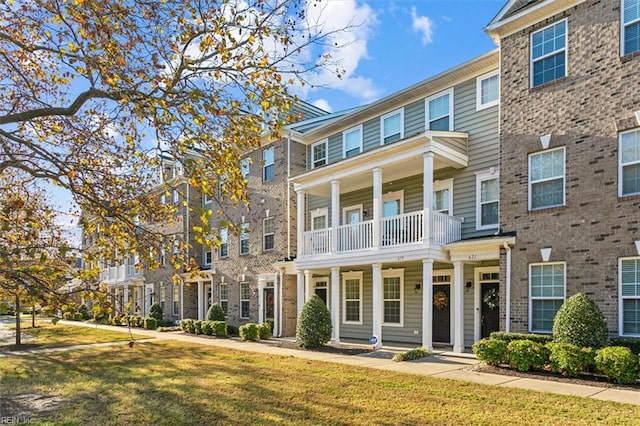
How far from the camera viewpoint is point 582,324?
405 inches

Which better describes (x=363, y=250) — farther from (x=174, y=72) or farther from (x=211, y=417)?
(x=174, y=72)

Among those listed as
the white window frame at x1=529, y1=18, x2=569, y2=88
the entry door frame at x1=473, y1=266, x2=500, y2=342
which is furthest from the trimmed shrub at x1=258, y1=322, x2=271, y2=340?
the white window frame at x1=529, y1=18, x2=569, y2=88

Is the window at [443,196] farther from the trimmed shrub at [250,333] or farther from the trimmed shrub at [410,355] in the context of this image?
the trimmed shrub at [250,333]

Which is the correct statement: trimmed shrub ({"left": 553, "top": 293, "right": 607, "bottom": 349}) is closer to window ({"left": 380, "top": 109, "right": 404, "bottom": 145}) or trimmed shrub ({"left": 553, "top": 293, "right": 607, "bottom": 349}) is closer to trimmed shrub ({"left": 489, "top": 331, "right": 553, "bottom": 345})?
trimmed shrub ({"left": 489, "top": 331, "right": 553, "bottom": 345})

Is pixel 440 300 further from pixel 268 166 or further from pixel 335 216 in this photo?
pixel 268 166

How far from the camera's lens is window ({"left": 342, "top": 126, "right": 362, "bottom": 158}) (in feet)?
62.0

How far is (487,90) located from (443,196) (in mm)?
3599

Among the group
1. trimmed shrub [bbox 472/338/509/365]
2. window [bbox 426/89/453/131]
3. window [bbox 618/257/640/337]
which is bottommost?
trimmed shrub [bbox 472/338/509/365]

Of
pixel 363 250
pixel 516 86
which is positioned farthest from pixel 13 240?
pixel 516 86

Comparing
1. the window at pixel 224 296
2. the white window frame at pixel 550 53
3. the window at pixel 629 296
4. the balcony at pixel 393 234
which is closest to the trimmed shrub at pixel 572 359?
the window at pixel 629 296

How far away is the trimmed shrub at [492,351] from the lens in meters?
11.2

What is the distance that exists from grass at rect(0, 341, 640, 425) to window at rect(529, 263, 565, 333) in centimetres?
357

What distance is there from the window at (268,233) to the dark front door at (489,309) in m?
10.2

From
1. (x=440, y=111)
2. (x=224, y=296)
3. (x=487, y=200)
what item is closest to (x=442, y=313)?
(x=487, y=200)
